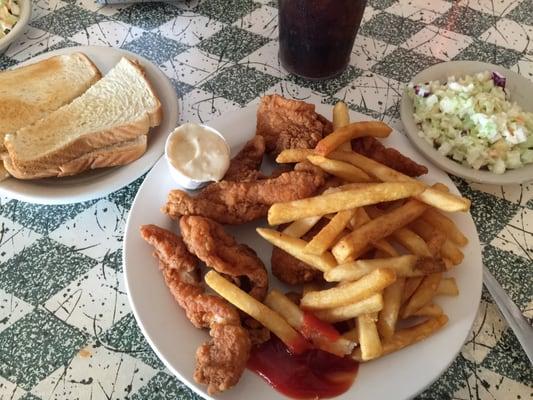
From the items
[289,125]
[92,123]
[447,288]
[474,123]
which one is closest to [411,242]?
[447,288]

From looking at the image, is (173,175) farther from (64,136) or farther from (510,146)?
(510,146)

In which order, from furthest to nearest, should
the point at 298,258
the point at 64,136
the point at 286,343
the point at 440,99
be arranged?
the point at 440,99
the point at 64,136
the point at 298,258
the point at 286,343

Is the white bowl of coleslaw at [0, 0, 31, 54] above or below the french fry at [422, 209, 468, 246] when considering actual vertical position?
above

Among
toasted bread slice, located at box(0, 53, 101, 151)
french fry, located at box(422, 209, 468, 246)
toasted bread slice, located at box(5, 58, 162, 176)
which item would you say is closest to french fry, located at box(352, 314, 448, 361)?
french fry, located at box(422, 209, 468, 246)

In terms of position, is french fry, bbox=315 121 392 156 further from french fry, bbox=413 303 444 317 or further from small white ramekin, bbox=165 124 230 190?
french fry, bbox=413 303 444 317

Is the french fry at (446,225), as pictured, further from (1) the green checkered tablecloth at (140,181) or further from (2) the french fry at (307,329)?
(2) the french fry at (307,329)

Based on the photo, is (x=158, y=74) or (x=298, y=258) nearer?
(x=298, y=258)

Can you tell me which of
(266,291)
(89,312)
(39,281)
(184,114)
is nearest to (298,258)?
(266,291)
